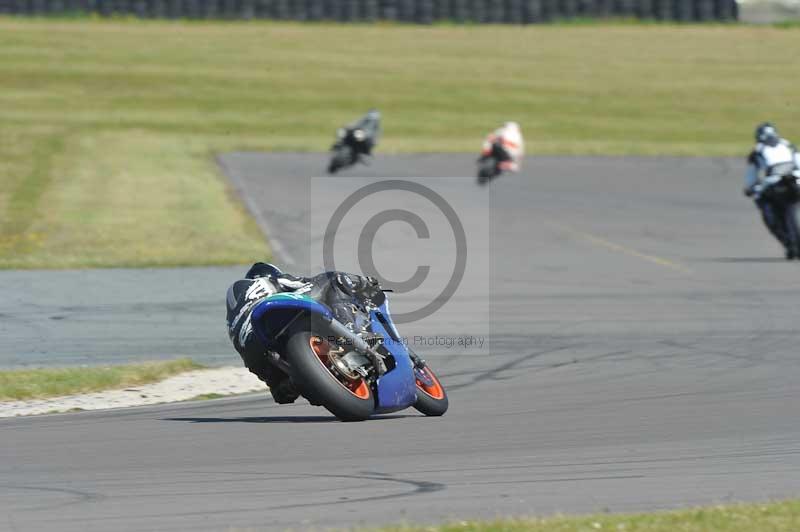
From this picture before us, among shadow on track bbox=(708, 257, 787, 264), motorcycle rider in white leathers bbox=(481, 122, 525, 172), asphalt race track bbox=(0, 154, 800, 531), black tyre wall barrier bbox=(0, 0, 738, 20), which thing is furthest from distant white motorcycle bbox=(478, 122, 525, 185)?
black tyre wall barrier bbox=(0, 0, 738, 20)

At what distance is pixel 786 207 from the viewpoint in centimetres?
2028

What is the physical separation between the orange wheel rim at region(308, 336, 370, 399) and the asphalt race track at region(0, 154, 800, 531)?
0.24 m

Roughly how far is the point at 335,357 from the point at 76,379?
10.8 ft

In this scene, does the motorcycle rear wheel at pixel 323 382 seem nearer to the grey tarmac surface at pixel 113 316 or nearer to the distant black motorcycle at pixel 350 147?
the grey tarmac surface at pixel 113 316

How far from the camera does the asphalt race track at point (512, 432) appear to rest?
7.20 meters

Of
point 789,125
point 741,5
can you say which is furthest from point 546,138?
point 741,5

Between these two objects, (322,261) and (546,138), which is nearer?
(322,261)

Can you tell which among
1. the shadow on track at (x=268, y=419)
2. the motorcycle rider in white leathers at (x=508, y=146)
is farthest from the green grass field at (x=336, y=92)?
the shadow on track at (x=268, y=419)

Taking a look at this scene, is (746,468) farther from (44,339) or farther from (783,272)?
(783,272)

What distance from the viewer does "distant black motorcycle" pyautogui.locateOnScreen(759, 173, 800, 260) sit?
19906mm

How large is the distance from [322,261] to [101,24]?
1222 inches

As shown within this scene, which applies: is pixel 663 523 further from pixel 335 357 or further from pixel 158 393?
pixel 158 393

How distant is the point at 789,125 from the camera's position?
135 feet

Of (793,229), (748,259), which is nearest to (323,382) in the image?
(793,229)
